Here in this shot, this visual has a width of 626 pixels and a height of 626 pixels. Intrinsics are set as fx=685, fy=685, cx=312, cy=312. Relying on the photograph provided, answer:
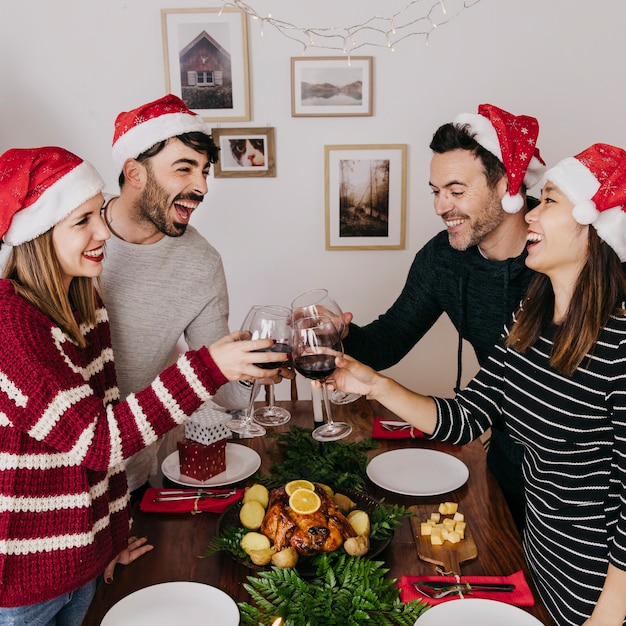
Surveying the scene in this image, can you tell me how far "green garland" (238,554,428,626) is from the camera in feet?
3.92

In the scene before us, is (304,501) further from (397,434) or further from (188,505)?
(397,434)

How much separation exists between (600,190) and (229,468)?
1.13 meters

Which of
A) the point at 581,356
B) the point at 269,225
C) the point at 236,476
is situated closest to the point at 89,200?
the point at 236,476

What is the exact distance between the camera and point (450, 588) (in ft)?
4.32

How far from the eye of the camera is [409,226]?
343cm

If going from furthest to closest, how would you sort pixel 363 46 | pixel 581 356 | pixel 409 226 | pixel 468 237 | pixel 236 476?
pixel 409 226 → pixel 363 46 → pixel 468 237 → pixel 236 476 → pixel 581 356

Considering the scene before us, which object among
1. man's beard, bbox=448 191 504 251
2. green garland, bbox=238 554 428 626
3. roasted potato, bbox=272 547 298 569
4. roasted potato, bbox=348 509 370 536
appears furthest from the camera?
man's beard, bbox=448 191 504 251

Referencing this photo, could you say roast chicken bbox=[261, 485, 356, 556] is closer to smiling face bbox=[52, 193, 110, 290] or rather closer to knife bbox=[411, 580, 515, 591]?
knife bbox=[411, 580, 515, 591]

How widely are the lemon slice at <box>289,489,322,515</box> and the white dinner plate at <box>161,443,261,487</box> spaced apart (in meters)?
0.36

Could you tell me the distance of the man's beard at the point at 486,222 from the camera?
83.4 inches

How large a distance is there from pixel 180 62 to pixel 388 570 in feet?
8.70

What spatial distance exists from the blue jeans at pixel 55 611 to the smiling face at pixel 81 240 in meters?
0.68

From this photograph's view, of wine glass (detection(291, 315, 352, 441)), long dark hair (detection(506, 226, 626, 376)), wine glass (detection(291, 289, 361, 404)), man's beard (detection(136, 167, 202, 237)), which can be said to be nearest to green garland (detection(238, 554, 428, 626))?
wine glass (detection(291, 315, 352, 441))

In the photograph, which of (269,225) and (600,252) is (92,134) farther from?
(600,252)
